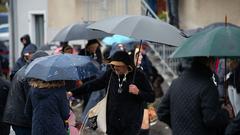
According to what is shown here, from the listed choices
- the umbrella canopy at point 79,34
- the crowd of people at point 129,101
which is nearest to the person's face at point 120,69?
the crowd of people at point 129,101

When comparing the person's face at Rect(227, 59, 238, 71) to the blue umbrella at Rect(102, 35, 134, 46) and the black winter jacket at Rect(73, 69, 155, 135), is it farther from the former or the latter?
the blue umbrella at Rect(102, 35, 134, 46)

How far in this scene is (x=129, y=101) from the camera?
7.43m

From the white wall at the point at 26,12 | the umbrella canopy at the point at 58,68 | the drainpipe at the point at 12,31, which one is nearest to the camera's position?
the umbrella canopy at the point at 58,68

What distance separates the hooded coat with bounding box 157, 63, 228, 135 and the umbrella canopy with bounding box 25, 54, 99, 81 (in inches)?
47.3

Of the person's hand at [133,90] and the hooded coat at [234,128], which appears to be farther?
the person's hand at [133,90]

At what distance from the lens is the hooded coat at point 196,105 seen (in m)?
5.63

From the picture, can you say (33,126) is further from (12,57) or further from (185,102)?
(12,57)

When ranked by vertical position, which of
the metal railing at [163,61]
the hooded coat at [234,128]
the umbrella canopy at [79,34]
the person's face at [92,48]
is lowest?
the metal railing at [163,61]

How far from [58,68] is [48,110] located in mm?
461

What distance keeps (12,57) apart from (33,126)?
15.0 meters

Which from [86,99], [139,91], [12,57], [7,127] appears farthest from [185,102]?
[12,57]

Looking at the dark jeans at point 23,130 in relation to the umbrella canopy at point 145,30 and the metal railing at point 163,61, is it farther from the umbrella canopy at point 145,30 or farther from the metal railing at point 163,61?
the metal railing at point 163,61

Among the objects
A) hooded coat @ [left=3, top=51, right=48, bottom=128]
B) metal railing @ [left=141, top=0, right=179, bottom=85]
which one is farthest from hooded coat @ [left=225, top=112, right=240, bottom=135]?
metal railing @ [left=141, top=0, right=179, bottom=85]

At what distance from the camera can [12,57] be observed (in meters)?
21.4
